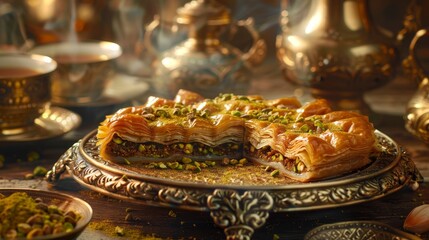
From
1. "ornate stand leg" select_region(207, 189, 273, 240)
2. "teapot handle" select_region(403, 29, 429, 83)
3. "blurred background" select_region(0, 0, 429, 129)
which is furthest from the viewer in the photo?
"blurred background" select_region(0, 0, 429, 129)

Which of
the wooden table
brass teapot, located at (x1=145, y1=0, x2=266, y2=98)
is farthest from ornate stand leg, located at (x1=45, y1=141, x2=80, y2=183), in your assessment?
brass teapot, located at (x1=145, y1=0, x2=266, y2=98)

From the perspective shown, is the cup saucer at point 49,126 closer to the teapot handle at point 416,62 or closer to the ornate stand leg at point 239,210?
the ornate stand leg at point 239,210

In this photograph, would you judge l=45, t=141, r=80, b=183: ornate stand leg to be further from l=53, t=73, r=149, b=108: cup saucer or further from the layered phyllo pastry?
l=53, t=73, r=149, b=108: cup saucer

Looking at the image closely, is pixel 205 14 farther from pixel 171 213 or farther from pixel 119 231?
pixel 119 231

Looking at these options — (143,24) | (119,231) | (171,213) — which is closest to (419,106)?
(171,213)

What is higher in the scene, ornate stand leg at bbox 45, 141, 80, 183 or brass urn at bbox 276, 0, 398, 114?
brass urn at bbox 276, 0, 398, 114

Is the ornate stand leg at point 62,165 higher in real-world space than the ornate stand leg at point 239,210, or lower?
lower

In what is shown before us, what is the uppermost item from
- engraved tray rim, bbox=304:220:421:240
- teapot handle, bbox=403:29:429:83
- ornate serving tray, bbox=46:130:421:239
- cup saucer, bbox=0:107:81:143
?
teapot handle, bbox=403:29:429:83

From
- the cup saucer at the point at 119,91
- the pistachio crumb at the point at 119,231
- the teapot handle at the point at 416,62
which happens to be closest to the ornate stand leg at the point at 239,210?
the pistachio crumb at the point at 119,231
